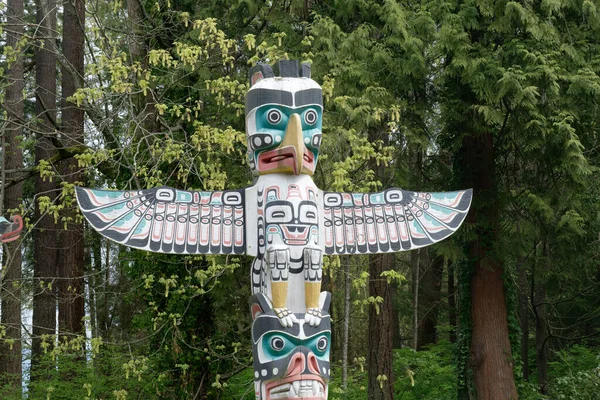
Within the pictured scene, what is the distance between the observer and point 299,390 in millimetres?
7055

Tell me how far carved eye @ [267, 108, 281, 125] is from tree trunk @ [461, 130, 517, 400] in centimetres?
592

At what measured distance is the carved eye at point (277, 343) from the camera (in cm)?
723

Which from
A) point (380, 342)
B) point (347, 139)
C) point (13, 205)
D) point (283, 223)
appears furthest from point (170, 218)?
point (13, 205)

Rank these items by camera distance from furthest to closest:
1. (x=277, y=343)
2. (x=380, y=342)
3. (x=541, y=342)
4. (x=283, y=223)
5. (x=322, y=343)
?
(x=541, y=342), (x=380, y=342), (x=283, y=223), (x=322, y=343), (x=277, y=343)

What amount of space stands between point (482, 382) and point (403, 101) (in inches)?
195

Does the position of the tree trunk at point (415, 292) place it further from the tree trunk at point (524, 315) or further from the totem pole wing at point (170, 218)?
the totem pole wing at point (170, 218)

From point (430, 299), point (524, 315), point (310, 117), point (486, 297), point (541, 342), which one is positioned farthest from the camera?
point (430, 299)

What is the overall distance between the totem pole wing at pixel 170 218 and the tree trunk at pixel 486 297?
20.1 ft

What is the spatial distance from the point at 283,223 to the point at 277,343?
1.15m

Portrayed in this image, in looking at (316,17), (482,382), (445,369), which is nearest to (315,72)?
(316,17)

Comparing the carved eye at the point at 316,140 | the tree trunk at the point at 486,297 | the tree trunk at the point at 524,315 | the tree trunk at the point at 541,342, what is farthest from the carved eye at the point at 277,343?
the tree trunk at the point at 524,315

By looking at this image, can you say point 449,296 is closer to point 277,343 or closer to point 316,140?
point 316,140

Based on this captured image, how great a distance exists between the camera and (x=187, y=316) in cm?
1190

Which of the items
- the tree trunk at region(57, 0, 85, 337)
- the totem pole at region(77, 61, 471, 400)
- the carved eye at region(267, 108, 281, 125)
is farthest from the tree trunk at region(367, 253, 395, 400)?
the tree trunk at region(57, 0, 85, 337)
